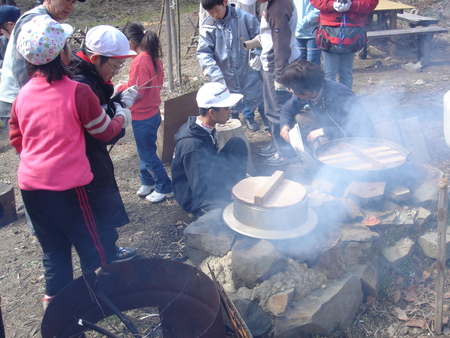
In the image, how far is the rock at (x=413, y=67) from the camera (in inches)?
325

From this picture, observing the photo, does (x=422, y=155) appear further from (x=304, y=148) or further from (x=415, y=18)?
(x=415, y=18)

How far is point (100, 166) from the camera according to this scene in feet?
9.27

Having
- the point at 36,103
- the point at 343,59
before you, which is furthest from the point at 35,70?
the point at 343,59

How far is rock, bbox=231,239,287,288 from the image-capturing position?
2943mm

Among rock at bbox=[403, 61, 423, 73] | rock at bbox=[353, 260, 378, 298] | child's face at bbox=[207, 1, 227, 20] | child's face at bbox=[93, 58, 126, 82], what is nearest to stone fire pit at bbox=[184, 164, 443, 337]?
rock at bbox=[353, 260, 378, 298]

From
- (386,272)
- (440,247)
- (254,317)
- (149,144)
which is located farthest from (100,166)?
(386,272)

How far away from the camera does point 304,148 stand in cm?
413

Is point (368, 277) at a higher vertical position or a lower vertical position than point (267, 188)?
lower

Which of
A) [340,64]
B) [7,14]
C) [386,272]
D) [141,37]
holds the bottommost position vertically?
[386,272]

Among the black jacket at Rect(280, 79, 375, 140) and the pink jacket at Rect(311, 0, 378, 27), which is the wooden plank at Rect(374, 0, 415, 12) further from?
the black jacket at Rect(280, 79, 375, 140)

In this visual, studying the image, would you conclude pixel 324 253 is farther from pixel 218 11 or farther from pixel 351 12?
pixel 351 12

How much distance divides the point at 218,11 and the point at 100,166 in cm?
292

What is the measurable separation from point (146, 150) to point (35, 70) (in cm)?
203

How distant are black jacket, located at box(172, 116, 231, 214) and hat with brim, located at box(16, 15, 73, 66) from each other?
151cm
